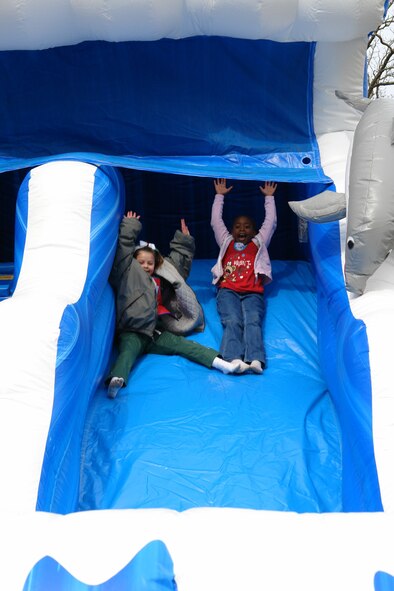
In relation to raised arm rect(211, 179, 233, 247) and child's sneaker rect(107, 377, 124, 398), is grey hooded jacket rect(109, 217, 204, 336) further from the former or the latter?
child's sneaker rect(107, 377, 124, 398)

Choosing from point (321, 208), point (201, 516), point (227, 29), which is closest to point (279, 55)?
point (227, 29)

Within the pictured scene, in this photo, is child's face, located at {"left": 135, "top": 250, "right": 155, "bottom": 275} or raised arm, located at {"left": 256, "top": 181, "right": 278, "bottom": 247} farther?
raised arm, located at {"left": 256, "top": 181, "right": 278, "bottom": 247}

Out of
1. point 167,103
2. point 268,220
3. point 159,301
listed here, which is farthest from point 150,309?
point 167,103

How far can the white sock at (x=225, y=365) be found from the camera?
7.75 feet

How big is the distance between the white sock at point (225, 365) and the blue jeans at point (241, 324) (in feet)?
0.11

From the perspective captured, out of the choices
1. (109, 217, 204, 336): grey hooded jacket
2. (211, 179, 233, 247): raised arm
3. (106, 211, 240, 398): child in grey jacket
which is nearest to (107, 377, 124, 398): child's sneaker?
(106, 211, 240, 398): child in grey jacket

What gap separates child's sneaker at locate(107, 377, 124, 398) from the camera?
87.7 inches

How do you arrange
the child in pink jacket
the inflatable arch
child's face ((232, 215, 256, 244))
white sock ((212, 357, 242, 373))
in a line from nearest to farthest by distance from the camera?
the inflatable arch < white sock ((212, 357, 242, 373)) < the child in pink jacket < child's face ((232, 215, 256, 244))

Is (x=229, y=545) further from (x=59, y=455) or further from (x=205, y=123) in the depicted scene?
(x=205, y=123)

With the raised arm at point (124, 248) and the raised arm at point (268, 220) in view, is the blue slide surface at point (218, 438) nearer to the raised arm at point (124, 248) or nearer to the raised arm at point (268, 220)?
the raised arm at point (124, 248)

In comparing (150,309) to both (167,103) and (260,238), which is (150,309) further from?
(167,103)

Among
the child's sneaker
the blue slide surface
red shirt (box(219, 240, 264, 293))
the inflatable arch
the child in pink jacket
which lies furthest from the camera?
red shirt (box(219, 240, 264, 293))

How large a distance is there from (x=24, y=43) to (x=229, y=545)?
2.33 meters

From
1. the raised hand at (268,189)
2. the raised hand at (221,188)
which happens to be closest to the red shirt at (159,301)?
the raised hand at (221,188)
